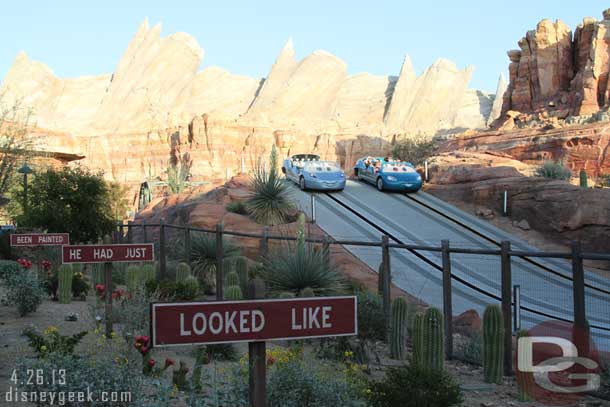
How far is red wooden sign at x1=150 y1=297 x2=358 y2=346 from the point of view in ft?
12.9

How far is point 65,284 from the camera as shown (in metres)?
15.3

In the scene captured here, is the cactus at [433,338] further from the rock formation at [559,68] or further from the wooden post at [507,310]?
the rock formation at [559,68]

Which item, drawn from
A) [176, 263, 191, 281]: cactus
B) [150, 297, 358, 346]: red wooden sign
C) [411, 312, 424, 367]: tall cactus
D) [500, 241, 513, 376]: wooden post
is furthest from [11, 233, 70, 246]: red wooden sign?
[150, 297, 358, 346]: red wooden sign

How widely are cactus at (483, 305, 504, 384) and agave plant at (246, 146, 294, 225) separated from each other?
16730 mm

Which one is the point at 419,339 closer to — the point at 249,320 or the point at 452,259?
the point at 249,320

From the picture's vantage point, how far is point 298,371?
648 centimetres

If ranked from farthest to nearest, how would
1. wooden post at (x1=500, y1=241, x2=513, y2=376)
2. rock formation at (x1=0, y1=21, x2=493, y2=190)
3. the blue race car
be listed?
rock formation at (x1=0, y1=21, x2=493, y2=190) < the blue race car < wooden post at (x1=500, y1=241, x2=513, y2=376)

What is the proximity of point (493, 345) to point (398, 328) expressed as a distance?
5.64ft

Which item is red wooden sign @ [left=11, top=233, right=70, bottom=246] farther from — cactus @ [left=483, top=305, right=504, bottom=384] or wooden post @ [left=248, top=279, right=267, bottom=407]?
wooden post @ [left=248, top=279, right=267, bottom=407]

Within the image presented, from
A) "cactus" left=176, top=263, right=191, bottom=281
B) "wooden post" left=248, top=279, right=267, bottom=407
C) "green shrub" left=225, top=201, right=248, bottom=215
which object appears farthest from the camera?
"green shrub" left=225, top=201, right=248, bottom=215

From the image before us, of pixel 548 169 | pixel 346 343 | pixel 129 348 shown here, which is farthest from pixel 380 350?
pixel 548 169

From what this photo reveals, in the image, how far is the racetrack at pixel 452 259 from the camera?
17688mm

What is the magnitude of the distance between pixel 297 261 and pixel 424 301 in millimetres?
6152

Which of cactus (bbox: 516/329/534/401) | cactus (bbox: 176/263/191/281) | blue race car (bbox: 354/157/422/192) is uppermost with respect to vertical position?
blue race car (bbox: 354/157/422/192)
